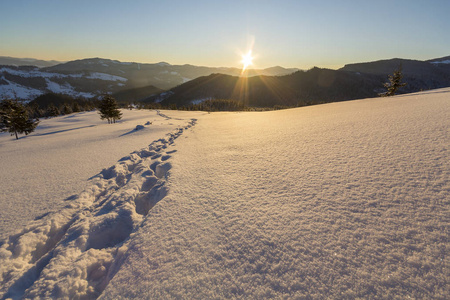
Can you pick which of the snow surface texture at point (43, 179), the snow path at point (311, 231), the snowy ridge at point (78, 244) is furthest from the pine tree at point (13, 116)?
the snow path at point (311, 231)

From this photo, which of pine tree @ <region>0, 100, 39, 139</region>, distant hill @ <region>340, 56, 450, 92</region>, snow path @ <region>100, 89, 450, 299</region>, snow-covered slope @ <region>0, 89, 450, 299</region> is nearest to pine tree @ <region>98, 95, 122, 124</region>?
pine tree @ <region>0, 100, 39, 139</region>

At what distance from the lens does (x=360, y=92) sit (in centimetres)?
10325

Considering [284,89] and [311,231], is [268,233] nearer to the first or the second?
[311,231]

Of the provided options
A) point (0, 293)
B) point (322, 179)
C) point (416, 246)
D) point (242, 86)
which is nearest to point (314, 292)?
point (416, 246)

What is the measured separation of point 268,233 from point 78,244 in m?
2.31

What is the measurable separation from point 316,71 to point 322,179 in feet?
488

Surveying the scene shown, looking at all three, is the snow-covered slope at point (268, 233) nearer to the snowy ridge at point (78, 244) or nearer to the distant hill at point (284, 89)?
the snowy ridge at point (78, 244)

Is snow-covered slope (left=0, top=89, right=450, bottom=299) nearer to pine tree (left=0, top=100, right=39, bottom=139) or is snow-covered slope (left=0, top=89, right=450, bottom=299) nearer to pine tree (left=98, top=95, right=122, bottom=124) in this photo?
pine tree (left=98, top=95, right=122, bottom=124)

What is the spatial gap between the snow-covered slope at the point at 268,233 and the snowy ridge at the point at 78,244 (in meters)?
0.01

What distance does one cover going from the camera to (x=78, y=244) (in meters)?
Answer: 2.14

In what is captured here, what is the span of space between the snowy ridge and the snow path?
0.37 metres

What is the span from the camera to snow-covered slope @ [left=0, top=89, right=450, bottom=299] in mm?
1351

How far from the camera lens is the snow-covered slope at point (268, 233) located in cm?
135

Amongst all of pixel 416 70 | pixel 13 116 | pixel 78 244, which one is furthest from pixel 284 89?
pixel 78 244
